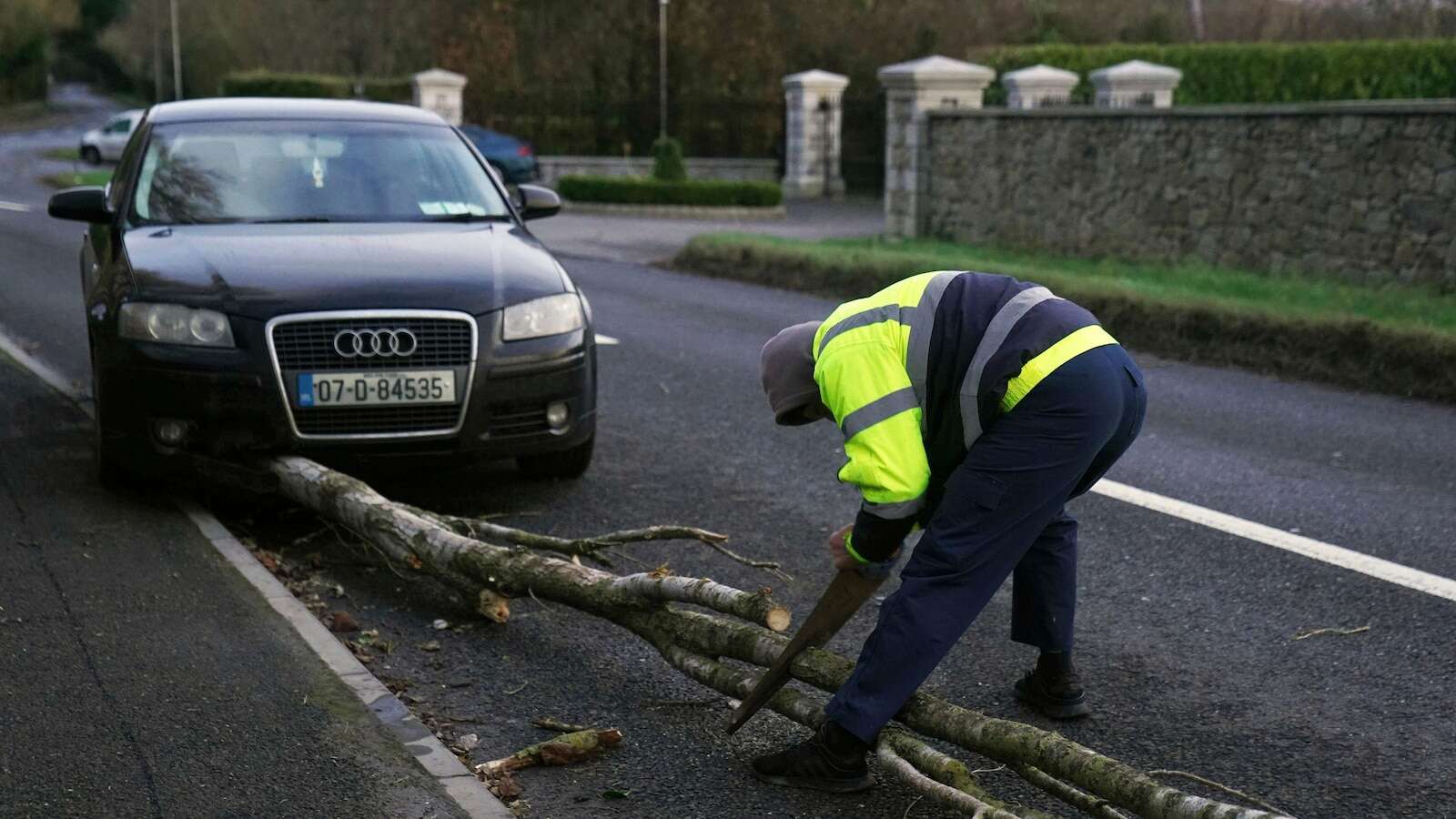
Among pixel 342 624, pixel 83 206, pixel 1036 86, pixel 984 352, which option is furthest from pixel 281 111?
pixel 1036 86

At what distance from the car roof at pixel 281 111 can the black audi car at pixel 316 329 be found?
52cm

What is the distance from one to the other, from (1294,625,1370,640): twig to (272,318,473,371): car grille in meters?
3.33

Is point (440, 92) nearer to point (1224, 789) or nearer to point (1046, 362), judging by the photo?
point (1046, 362)

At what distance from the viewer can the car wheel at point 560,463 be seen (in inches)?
285

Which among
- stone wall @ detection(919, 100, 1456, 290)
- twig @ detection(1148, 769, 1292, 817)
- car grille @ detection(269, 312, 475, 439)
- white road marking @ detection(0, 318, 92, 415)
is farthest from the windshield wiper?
Answer: stone wall @ detection(919, 100, 1456, 290)

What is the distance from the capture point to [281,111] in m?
8.15

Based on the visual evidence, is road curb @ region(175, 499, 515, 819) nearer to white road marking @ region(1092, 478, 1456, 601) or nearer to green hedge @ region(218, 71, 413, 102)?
white road marking @ region(1092, 478, 1456, 601)

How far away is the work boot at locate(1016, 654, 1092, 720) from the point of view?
453cm

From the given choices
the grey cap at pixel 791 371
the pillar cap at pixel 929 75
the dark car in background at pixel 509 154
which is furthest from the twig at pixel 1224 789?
the dark car in background at pixel 509 154

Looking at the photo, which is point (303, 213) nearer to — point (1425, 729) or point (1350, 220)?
point (1425, 729)

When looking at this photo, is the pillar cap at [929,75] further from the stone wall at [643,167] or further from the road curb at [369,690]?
the road curb at [369,690]

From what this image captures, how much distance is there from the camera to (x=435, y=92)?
35.8 m

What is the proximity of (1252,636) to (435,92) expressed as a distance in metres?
32.7

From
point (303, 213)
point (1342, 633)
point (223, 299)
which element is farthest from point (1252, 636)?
point (303, 213)
